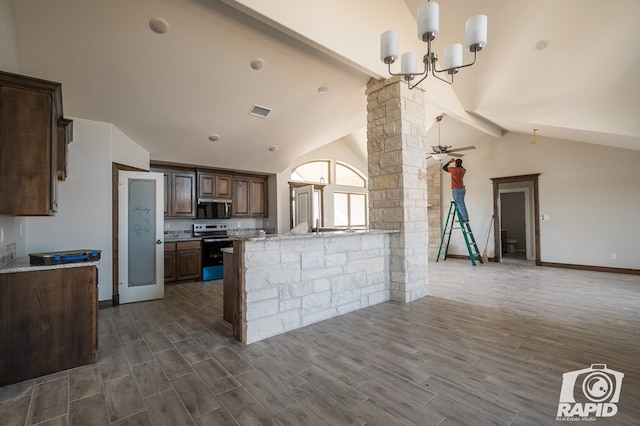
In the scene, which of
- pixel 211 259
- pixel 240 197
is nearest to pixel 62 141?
pixel 211 259

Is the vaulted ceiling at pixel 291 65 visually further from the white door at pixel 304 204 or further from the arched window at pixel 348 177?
the arched window at pixel 348 177

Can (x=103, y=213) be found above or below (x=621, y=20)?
below

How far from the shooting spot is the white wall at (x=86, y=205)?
140 inches

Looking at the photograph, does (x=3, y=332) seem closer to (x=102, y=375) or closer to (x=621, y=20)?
(x=102, y=375)

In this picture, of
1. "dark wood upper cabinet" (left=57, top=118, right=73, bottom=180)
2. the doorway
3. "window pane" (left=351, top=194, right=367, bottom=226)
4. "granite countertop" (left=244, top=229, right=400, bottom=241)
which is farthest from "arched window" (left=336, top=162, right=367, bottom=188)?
"dark wood upper cabinet" (left=57, top=118, right=73, bottom=180)

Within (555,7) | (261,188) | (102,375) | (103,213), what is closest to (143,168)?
(103,213)

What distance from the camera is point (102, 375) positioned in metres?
2.11

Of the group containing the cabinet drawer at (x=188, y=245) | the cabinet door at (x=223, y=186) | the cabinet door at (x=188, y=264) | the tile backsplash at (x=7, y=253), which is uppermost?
the cabinet door at (x=223, y=186)

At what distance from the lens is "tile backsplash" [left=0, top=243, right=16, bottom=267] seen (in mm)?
2227

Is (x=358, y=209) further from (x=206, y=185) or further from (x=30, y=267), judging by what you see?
(x=30, y=267)

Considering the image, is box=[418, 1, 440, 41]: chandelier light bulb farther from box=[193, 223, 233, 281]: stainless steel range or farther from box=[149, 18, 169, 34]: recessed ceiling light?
box=[193, 223, 233, 281]: stainless steel range

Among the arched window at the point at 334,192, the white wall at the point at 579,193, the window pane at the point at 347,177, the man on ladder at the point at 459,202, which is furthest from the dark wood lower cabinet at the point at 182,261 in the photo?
the white wall at the point at 579,193

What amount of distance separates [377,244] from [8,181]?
3520mm

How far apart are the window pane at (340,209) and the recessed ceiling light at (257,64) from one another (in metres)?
4.81
